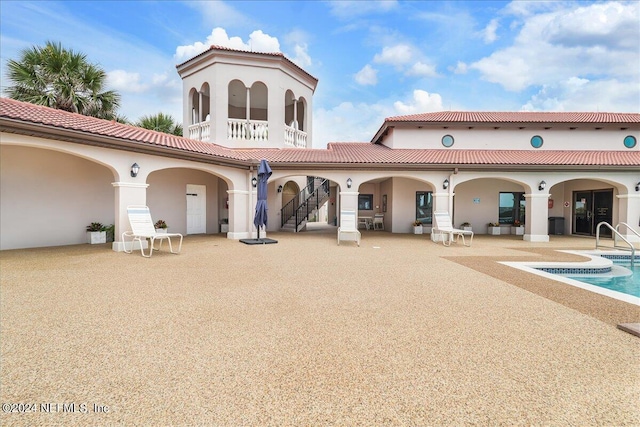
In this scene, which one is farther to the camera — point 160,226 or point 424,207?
point 424,207

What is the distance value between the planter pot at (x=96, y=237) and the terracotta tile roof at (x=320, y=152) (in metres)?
3.82

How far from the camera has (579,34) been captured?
959 centimetres

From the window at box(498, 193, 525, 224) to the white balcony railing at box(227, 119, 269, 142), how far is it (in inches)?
532

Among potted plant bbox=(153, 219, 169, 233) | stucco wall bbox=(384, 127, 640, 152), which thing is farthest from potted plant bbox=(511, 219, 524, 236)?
potted plant bbox=(153, 219, 169, 233)

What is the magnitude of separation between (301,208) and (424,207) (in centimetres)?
696

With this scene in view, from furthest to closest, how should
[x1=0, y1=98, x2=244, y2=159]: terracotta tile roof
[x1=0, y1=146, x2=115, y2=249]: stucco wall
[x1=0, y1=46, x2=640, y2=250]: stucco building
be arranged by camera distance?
[x1=0, y1=46, x2=640, y2=250]: stucco building
[x1=0, y1=146, x2=115, y2=249]: stucco wall
[x1=0, y1=98, x2=244, y2=159]: terracotta tile roof

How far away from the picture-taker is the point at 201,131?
16.6 m

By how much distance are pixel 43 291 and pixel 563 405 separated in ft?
23.2

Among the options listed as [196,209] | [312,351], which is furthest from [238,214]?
[312,351]

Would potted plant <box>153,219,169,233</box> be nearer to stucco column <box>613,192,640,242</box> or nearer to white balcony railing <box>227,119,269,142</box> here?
white balcony railing <box>227,119,269,142</box>

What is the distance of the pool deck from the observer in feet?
7.25

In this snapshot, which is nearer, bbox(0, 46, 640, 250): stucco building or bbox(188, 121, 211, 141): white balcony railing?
bbox(0, 46, 640, 250): stucco building

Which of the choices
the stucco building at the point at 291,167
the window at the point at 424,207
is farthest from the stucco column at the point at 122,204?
the window at the point at 424,207

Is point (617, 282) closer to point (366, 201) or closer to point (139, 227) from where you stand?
point (139, 227)
